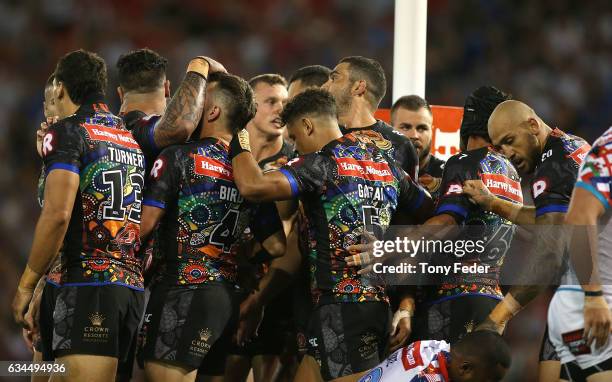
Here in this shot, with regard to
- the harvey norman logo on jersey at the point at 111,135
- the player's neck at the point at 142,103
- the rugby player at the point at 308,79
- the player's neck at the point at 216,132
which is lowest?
the harvey norman logo on jersey at the point at 111,135

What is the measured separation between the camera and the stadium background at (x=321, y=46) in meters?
7.16

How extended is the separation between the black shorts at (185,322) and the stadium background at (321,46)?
2743 millimetres

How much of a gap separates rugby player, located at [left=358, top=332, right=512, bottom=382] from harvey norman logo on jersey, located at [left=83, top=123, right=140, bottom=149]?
155 centimetres

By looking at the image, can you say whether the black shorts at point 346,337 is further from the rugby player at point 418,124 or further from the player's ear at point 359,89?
the rugby player at point 418,124

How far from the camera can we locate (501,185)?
15.1 feet

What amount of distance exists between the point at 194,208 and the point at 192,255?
228 millimetres

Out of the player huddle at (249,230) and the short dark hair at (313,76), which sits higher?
the short dark hair at (313,76)

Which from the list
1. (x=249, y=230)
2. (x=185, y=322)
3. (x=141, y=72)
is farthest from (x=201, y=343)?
(x=141, y=72)

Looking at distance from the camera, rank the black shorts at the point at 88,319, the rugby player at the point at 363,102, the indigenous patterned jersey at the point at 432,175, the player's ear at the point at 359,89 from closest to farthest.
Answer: the black shorts at the point at 88,319 < the rugby player at the point at 363,102 < the player's ear at the point at 359,89 < the indigenous patterned jersey at the point at 432,175

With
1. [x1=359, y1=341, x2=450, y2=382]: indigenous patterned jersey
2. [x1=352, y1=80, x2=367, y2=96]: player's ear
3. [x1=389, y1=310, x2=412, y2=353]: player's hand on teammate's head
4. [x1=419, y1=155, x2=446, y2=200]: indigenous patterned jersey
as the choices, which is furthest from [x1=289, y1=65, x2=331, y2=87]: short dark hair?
[x1=359, y1=341, x2=450, y2=382]: indigenous patterned jersey

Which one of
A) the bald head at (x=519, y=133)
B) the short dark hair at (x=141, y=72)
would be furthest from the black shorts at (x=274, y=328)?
the bald head at (x=519, y=133)

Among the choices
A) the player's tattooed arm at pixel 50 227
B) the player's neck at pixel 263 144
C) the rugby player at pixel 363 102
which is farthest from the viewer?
the player's neck at pixel 263 144

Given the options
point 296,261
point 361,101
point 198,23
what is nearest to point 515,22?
point 198,23

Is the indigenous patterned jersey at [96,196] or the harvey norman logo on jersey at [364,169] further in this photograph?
the harvey norman logo on jersey at [364,169]
